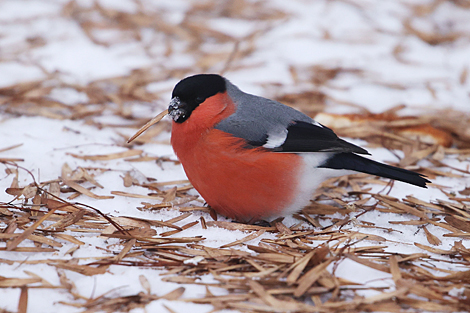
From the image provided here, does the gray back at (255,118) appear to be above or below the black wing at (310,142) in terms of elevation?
above

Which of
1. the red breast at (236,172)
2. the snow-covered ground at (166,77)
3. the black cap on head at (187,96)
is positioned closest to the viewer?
the snow-covered ground at (166,77)

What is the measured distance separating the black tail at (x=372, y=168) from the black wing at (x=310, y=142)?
0.24ft

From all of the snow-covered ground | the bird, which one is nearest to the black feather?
the bird

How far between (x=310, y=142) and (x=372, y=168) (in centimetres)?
35

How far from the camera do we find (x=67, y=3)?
5445mm

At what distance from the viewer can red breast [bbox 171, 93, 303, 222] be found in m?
2.34

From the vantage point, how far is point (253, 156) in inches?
92.3

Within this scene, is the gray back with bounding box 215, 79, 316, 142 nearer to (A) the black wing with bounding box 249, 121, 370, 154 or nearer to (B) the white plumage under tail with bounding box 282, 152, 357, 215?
(A) the black wing with bounding box 249, 121, 370, 154

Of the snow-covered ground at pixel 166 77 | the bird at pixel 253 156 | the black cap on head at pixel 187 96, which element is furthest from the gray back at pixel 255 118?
the snow-covered ground at pixel 166 77

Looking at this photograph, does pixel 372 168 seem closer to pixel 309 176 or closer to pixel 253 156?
pixel 309 176

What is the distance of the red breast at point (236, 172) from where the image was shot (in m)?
2.34

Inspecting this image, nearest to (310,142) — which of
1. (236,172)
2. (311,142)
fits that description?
(311,142)

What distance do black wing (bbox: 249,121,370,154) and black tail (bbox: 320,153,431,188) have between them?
0.24 ft

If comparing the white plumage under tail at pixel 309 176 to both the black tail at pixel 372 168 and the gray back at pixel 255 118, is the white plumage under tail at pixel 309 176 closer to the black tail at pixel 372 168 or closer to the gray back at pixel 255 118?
the black tail at pixel 372 168
